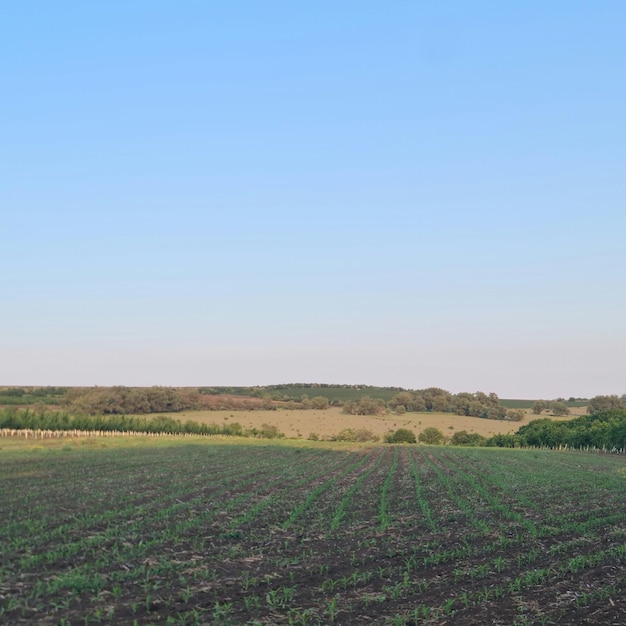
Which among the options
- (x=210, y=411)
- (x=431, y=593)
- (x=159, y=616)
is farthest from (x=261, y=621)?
(x=210, y=411)

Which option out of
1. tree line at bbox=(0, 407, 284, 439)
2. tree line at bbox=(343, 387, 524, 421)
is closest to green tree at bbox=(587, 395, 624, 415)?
tree line at bbox=(343, 387, 524, 421)

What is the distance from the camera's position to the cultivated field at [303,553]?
10.7 meters

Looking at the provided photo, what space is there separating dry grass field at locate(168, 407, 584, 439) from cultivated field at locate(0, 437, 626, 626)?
87.1 metres

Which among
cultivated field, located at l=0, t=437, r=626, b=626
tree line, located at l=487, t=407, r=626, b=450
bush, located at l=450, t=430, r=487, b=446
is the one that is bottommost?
bush, located at l=450, t=430, r=487, b=446

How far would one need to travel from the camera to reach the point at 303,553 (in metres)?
15.0

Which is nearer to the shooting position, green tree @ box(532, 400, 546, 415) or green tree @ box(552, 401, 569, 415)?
green tree @ box(552, 401, 569, 415)

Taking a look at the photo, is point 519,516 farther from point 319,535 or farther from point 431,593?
point 431,593

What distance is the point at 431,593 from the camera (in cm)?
1179

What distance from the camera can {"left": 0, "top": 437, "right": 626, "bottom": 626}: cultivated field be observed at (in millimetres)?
10664

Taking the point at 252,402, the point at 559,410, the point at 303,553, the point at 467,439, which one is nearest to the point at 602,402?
the point at 559,410

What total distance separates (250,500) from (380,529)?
744 cm

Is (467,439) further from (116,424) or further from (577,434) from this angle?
(116,424)

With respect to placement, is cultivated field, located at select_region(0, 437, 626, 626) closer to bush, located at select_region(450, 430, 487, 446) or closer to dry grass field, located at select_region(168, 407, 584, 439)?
bush, located at select_region(450, 430, 487, 446)

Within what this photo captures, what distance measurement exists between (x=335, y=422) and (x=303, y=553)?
11728 cm
